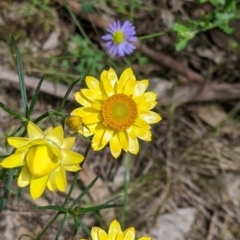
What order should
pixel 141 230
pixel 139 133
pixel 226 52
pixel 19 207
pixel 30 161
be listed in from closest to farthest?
pixel 30 161
pixel 139 133
pixel 19 207
pixel 141 230
pixel 226 52

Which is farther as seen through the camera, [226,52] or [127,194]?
[226,52]

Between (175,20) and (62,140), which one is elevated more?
(175,20)

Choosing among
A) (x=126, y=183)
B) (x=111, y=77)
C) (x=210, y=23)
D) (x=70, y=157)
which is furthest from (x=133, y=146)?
(x=210, y=23)

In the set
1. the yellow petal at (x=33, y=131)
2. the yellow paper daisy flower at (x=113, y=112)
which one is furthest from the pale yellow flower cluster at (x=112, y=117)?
the yellow petal at (x=33, y=131)

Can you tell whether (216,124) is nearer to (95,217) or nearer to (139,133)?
(95,217)

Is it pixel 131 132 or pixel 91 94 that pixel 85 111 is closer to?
pixel 91 94

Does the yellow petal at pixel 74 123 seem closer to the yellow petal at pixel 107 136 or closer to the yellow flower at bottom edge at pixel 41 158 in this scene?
the yellow flower at bottom edge at pixel 41 158

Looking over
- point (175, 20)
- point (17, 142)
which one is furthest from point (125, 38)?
point (17, 142)
